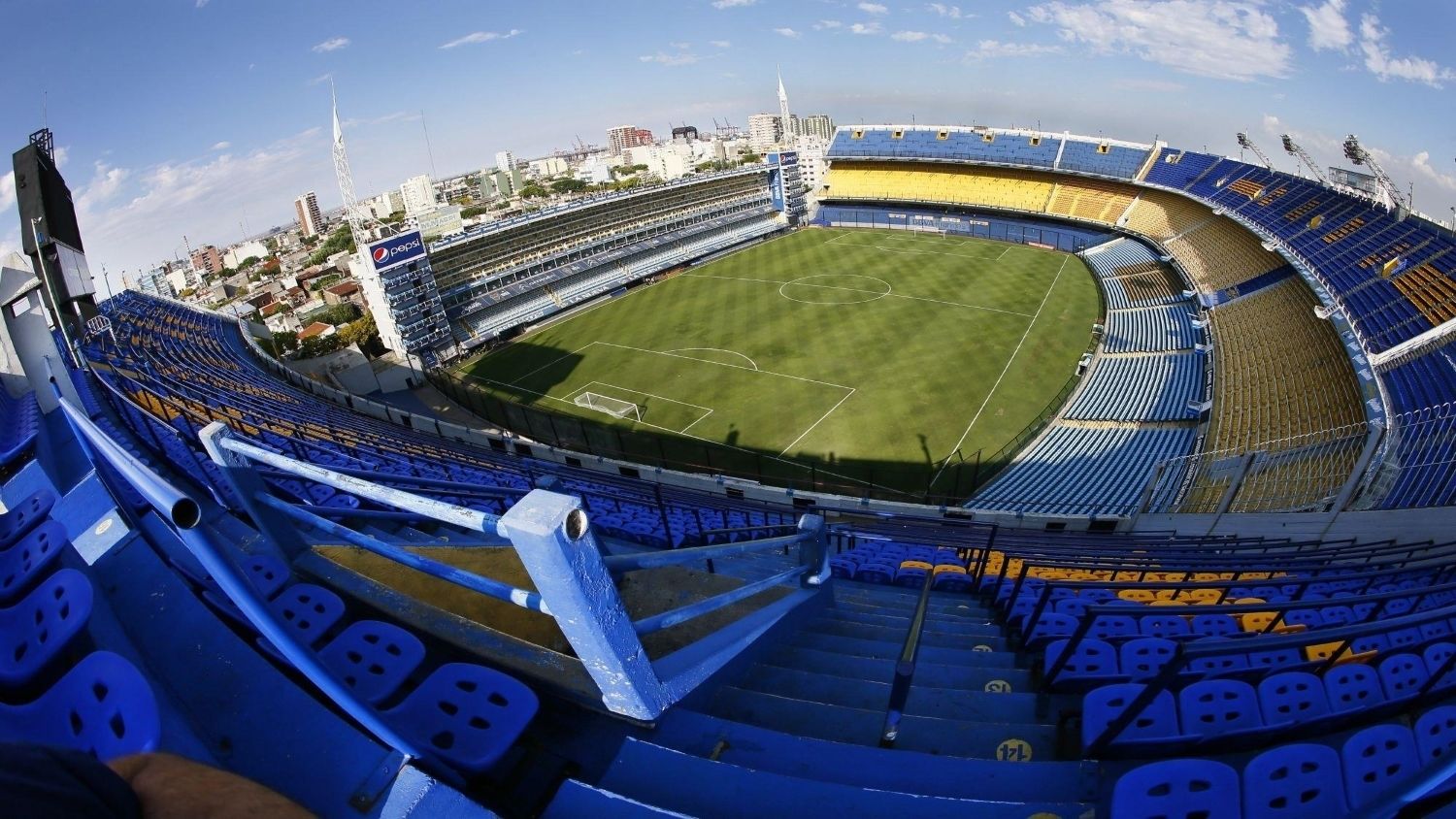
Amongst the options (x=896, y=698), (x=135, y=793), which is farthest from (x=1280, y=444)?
(x=135, y=793)

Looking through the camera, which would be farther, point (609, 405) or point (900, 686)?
point (609, 405)

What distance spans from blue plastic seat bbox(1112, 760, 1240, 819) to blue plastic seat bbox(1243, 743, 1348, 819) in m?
0.10

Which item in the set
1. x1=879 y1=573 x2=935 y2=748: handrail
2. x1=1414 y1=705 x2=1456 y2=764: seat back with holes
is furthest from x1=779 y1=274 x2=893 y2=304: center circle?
x1=879 y1=573 x2=935 y2=748: handrail

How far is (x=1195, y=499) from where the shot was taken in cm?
1573

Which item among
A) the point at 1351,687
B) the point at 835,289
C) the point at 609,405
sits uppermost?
the point at 1351,687

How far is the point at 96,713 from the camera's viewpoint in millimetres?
2268

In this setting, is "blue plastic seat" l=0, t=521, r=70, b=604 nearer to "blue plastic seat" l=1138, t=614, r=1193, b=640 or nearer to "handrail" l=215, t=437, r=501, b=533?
"handrail" l=215, t=437, r=501, b=533

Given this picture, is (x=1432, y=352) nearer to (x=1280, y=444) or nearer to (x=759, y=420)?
(x=1280, y=444)

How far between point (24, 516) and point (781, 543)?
512cm

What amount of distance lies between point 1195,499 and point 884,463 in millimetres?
8773

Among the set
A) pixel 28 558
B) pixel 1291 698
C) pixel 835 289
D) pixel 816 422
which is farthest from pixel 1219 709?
pixel 835 289

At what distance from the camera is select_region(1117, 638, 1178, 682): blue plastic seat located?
16.3 feet

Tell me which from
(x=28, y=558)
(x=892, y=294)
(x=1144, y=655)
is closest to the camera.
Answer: (x=28, y=558)

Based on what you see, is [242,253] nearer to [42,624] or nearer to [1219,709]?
[42,624]
